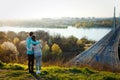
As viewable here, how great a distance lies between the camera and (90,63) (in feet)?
52.3

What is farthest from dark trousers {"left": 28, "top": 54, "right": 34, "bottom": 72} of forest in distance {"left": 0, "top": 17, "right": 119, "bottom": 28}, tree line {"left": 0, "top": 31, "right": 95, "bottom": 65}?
forest in distance {"left": 0, "top": 17, "right": 119, "bottom": 28}

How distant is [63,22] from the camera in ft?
56.8

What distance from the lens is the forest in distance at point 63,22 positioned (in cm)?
1673

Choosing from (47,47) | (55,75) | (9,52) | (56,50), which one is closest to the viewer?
(55,75)

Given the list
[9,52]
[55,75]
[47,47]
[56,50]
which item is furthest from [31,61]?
[9,52]

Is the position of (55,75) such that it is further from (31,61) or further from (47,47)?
(47,47)

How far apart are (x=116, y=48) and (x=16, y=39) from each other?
489 centimetres

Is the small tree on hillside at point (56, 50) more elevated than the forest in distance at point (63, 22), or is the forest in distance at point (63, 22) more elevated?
the forest in distance at point (63, 22)

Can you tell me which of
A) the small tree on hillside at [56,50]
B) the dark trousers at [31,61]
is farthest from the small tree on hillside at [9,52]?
the dark trousers at [31,61]

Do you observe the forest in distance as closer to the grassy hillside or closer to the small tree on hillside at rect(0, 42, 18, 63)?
the small tree on hillside at rect(0, 42, 18, 63)

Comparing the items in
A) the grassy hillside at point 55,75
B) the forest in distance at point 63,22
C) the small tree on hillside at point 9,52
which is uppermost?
the forest in distance at point 63,22

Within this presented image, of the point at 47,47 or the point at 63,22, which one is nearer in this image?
the point at 47,47

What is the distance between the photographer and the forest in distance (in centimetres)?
1673

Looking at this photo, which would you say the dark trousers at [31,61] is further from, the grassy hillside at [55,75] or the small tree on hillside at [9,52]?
the small tree on hillside at [9,52]
